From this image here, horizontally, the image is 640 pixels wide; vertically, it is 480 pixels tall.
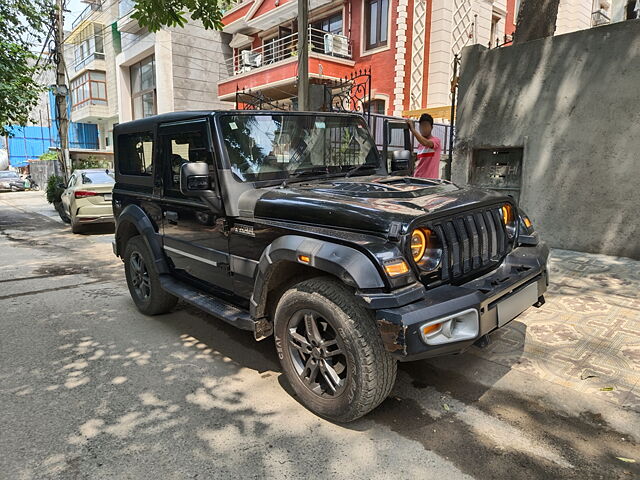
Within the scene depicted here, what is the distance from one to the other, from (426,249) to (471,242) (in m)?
0.39

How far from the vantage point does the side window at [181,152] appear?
357 centimetres

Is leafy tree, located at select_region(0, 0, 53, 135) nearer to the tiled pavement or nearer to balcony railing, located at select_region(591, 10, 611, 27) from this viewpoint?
the tiled pavement

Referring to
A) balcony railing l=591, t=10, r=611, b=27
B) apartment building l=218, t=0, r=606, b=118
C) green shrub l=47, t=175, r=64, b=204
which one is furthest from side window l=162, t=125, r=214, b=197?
balcony railing l=591, t=10, r=611, b=27

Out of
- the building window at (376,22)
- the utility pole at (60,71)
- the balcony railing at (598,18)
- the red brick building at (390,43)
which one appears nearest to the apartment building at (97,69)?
the utility pole at (60,71)

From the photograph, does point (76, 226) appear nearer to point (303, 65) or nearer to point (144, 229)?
point (303, 65)

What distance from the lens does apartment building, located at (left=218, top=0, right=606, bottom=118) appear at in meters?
13.9

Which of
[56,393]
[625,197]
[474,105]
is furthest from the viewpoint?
[474,105]

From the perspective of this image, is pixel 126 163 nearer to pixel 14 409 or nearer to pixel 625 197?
pixel 14 409

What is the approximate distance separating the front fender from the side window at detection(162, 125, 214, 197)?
96cm

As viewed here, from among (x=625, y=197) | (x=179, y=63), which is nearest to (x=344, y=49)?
(x=179, y=63)

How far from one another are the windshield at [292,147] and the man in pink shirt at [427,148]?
7.94 ft

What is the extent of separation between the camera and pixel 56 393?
3.26m

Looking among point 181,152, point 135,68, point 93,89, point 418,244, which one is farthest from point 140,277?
point 93,89

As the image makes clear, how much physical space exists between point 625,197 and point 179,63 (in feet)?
65.4
